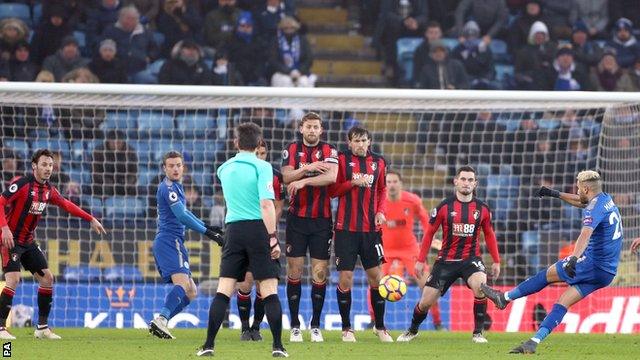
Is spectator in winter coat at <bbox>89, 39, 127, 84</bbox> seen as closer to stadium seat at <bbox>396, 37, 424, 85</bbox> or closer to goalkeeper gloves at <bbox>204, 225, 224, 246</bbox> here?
stadium seat at <bbox>396, 37, 424, 85</bbox>

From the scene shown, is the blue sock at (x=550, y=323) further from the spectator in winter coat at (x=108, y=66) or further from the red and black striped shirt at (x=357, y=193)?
the spectator in winter coat at (x=108, y=66)

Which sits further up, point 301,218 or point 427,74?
Answer: point 427,74

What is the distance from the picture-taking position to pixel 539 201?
17000mm

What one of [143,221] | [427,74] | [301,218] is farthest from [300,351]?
[427,74]

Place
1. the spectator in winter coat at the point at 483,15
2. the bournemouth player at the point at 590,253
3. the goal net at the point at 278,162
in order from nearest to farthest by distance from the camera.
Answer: the bournemouth player at the point at 590,253, the goal net at the point at 278,162, the spectator in winter coat at the point at 483,15

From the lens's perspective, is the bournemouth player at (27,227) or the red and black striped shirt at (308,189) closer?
the red and black striped shirt at (308,189)

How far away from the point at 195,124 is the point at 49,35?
10.9 feet

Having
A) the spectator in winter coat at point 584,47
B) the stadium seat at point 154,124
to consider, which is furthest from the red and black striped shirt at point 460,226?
the spectator in winter coat at point 584,47

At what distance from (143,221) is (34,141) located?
5.45 ft

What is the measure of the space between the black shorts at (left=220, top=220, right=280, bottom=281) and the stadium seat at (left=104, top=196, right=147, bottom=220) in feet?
20.6

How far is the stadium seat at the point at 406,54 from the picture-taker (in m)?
18.9

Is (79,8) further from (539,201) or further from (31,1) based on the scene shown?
(539,201)

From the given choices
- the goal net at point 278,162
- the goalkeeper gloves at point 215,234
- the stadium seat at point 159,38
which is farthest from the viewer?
the stadium seat at point 159,38

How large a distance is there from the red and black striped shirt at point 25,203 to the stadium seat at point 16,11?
761 cm
